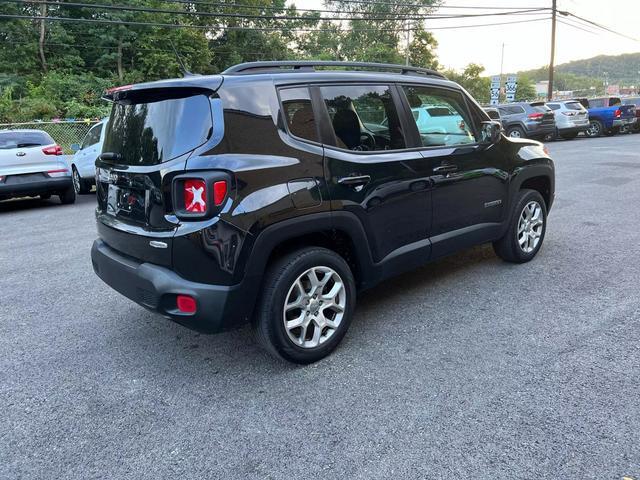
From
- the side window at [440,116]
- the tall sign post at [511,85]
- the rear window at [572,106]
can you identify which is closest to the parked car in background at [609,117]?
the rear window at [572,106]

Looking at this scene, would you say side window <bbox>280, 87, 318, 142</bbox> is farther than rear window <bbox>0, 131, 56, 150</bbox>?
No

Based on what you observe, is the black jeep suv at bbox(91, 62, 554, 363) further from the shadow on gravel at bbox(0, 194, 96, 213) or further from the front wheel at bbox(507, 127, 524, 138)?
the front wheel at bbox(507, 127, 524, 138)

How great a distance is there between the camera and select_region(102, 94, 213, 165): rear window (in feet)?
9.62

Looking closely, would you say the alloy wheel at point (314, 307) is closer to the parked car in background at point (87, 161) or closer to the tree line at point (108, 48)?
the parked car in background at point (87, 161)

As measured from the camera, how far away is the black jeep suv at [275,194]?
2883 millimetres

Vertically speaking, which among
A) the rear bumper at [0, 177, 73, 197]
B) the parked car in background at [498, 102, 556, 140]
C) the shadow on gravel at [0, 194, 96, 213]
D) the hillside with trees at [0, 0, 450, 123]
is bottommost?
the shadow on gravel at [0, 194, 96, 213]

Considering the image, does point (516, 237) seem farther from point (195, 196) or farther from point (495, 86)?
point (495, 86)

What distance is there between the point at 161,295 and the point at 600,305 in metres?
3.41

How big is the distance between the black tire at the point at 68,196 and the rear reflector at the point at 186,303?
8.12 meters

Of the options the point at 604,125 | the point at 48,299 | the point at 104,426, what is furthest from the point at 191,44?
the point at 104,426

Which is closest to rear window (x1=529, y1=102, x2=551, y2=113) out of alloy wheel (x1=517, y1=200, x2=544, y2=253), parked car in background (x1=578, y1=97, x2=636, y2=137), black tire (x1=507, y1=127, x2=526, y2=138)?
black tire (x1=507, y1=127, x2=526, y2=138)

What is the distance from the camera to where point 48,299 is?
4621mm

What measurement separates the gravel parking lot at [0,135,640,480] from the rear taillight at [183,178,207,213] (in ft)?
A: 3.69

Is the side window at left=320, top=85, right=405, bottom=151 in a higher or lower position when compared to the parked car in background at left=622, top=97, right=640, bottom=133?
lower
